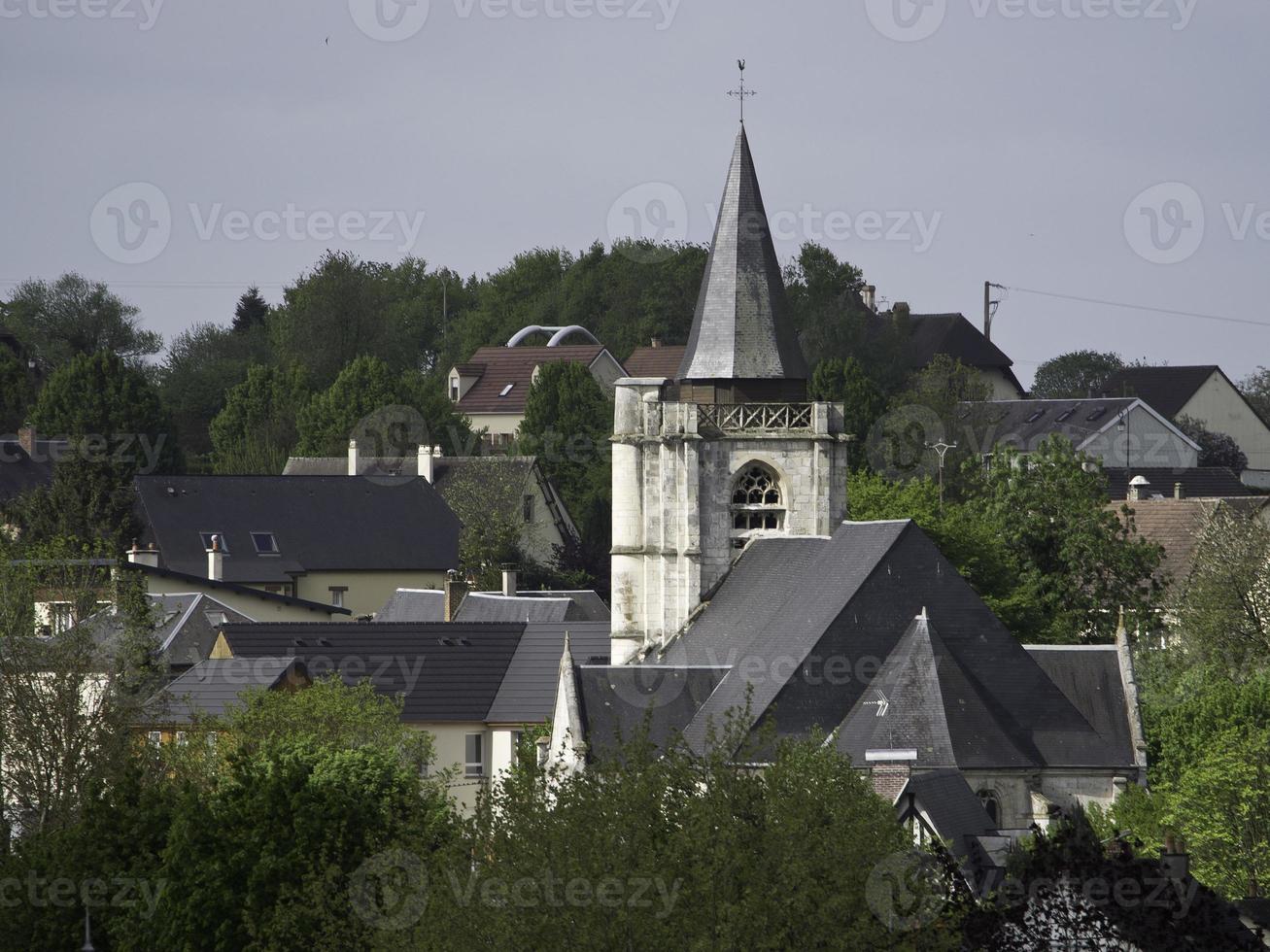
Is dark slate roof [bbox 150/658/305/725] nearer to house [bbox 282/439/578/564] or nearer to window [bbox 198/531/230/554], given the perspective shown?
window [bbox 198/531/230/554]

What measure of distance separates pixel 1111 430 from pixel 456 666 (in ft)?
170

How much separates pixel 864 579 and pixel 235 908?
14276 millimetres

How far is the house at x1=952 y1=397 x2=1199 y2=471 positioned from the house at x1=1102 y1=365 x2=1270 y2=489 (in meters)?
7.71

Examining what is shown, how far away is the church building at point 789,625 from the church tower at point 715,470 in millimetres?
37

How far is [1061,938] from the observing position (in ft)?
98.4

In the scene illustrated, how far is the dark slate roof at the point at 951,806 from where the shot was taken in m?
38.6

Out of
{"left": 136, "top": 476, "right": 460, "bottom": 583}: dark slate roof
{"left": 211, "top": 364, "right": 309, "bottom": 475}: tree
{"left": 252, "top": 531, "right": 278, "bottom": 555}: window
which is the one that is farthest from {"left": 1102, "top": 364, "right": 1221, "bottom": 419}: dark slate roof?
{"left": 252, "top": 531, "right": 278, "bottom": 555}: window

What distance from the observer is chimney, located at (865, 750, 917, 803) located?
39469 millimetres

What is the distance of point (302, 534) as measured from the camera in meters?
88.8

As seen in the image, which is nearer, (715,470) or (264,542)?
(715,470)

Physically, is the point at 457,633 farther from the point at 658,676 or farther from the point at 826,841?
the point at 826,841

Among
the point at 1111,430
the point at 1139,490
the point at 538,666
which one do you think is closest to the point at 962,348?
the point at 1111,430

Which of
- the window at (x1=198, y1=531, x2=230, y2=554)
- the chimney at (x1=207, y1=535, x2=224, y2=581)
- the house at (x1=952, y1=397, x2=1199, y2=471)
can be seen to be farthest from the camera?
the house at (x1=952, y1=397, x2=1199, y2=471)

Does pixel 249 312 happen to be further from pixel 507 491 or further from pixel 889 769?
pixel 889 769
